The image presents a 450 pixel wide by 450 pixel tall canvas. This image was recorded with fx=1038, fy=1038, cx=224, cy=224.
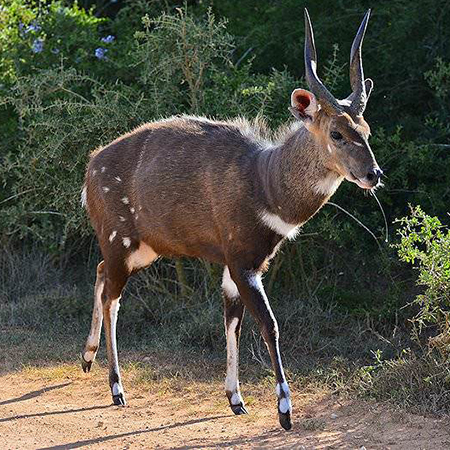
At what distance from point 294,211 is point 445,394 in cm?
147

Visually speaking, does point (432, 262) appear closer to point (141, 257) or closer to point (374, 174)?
point (374, 174)

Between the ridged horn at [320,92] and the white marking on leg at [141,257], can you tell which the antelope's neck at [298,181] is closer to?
the ridged horn at [320,92]

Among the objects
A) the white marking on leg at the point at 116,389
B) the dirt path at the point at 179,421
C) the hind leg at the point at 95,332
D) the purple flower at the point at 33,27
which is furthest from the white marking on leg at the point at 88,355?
the purple flower at the point at 33,27

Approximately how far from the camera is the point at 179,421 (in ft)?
22.0

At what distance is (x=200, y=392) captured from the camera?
7.36 metres

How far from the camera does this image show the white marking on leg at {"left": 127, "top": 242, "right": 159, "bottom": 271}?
7.55 m

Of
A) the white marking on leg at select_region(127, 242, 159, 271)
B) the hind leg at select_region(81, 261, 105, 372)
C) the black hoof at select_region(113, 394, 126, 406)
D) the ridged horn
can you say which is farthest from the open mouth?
the hind leg at select_region(81, 261, 105, 372)

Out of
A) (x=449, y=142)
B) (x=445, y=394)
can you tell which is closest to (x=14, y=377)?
(x=445, y=394)

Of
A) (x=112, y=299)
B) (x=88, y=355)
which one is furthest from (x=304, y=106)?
(x=88, y=355)

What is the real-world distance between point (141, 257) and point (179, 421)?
141 centimetres

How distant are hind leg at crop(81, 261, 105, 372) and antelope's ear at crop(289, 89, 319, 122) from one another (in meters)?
2.30

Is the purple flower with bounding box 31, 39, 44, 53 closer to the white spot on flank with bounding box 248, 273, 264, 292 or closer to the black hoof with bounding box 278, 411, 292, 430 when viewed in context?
the white spot on flank with bounding box 248, 273, 264, 292

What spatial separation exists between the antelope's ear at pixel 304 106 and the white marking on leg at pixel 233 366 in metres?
1.56

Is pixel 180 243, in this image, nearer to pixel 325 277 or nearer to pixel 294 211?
pixel 294 211
